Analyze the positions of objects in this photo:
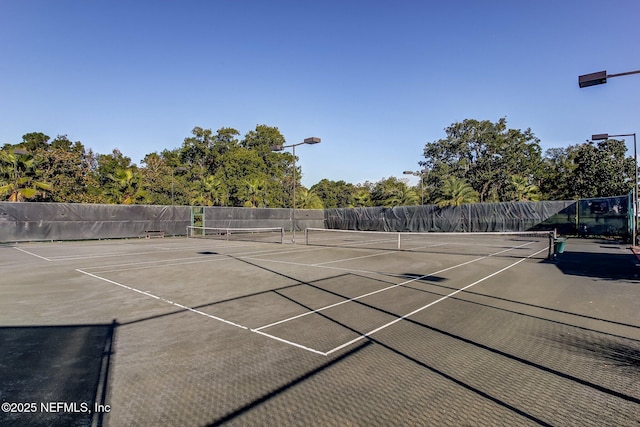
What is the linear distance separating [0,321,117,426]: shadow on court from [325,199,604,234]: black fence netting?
3119 cm

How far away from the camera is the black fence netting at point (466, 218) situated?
92.7 ft

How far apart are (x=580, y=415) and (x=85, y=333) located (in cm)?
600

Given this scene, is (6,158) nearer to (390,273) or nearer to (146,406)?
(390,273)

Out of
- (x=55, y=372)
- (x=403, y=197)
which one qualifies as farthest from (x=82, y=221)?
(x=403, y=197)

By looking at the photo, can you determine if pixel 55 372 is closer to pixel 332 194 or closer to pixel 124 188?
pixel 124 188

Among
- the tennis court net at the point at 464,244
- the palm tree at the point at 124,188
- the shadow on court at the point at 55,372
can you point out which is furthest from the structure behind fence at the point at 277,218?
the shadow on court at the point at 55,372

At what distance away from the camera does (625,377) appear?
144 inches

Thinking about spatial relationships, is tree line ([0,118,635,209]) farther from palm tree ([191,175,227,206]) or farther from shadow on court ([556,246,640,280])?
shadow on court ([556,246,640,280])

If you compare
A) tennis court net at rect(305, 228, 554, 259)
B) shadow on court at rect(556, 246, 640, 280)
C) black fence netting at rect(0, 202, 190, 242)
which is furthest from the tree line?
shadow on court at rect(556, 246, 640, 280)

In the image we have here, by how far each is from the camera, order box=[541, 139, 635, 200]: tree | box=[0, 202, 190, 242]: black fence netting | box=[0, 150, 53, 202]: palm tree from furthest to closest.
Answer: box=[541, 139, 635, 200]: tree
box=[0, 150, 53, 202]: palm tree
box=[0, 202, 190, 242]: black fence netting

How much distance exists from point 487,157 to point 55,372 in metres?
51.5

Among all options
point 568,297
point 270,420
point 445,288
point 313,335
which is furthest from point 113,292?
point 568,297

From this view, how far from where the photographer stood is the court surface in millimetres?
3066

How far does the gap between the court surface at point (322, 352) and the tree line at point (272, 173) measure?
25859 mm
